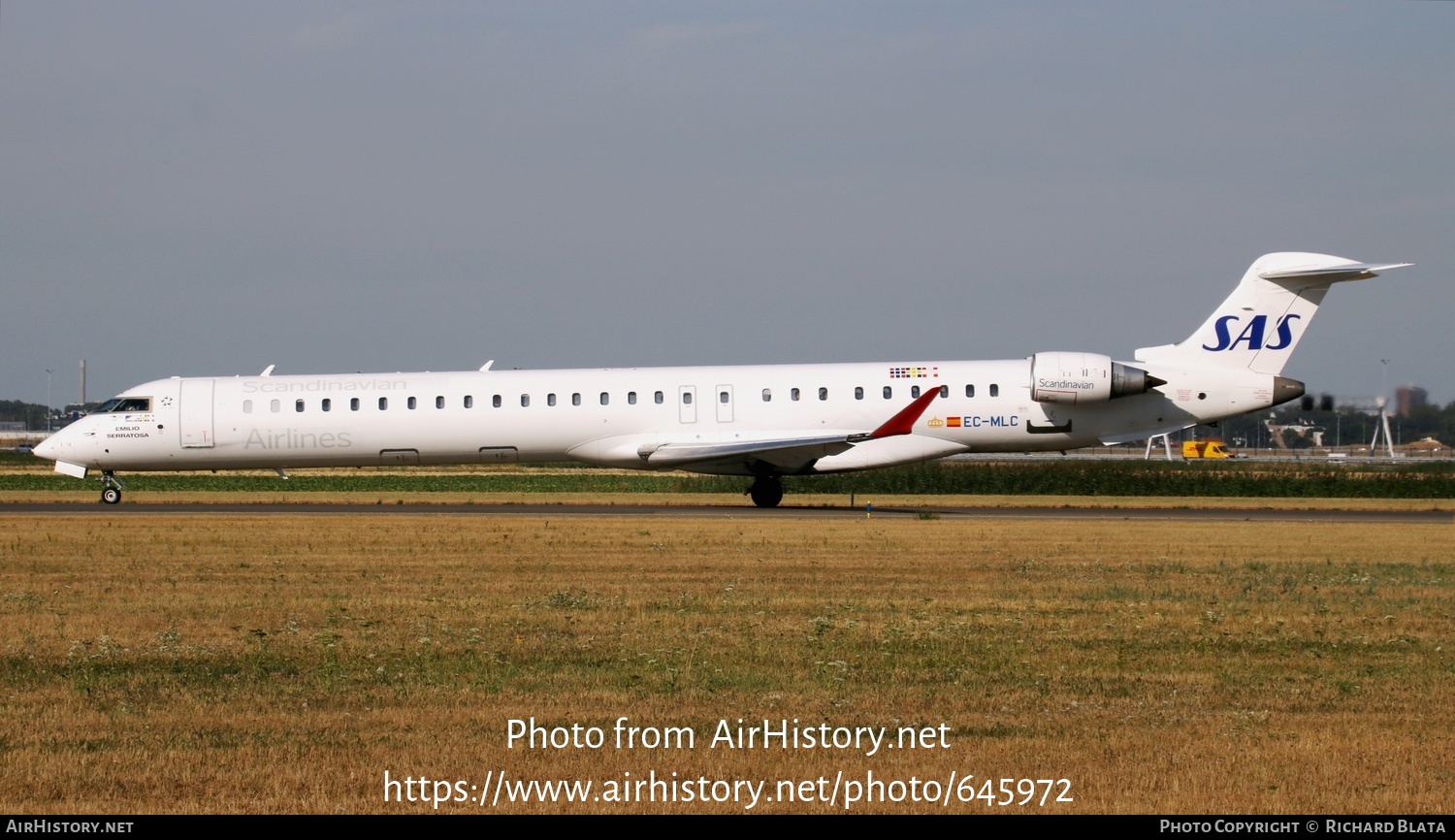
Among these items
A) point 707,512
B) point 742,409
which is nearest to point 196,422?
point 707,512

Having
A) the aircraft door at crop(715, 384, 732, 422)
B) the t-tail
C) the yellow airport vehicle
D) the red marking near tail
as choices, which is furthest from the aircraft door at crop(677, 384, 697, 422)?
the yellow airport vehicle

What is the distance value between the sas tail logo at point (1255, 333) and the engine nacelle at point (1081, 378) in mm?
2299

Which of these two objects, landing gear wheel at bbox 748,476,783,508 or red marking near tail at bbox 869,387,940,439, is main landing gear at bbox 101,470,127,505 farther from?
red marking near tail at bbox 869,387,940,439

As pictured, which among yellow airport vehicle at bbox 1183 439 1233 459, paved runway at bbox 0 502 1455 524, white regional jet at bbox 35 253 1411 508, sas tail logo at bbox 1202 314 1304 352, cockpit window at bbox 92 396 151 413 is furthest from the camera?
yellow airport vehicle at bbox 1183 439 1233 459

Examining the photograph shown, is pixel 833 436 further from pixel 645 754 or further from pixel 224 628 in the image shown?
pixel 645 754

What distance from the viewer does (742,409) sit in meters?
31.0

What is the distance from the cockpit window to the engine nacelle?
19370 millimetres

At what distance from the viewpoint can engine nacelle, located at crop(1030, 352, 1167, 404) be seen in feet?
97.9

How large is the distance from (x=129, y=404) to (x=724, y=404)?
1322 cm

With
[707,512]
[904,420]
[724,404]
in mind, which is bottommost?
[707,512]

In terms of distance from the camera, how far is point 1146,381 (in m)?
30.3

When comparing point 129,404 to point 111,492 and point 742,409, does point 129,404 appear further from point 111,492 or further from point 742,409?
point 742,409

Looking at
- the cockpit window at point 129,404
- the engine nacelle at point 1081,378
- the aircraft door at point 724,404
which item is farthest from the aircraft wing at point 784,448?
the cockpit window at point 129,404

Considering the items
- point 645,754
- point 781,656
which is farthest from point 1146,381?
point 645,754
